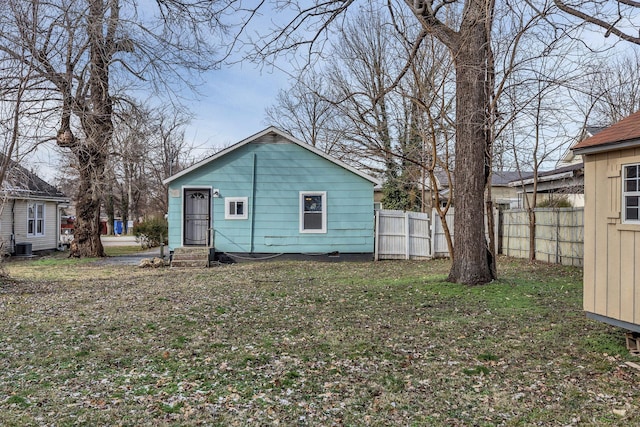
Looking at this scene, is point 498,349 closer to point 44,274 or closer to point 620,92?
point 44,274

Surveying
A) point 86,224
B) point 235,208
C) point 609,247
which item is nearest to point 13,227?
point 86,224

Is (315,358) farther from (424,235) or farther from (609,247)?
(424,235)

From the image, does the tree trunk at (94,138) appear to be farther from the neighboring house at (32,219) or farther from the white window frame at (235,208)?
the white window frame at (235,208)

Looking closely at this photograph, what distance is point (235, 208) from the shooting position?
15.5m

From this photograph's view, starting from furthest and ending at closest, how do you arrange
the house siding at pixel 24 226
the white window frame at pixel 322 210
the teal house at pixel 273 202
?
the house siding at pixel 24 226
the white window frame at pixel 322 210
the teal house at pixel 273 202

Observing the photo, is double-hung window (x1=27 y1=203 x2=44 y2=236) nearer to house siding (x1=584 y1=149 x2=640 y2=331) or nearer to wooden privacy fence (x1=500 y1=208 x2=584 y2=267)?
wooden privacy fence (x1=500 y1=208 x2=584 y2=267)

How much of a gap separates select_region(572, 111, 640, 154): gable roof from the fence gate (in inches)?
429

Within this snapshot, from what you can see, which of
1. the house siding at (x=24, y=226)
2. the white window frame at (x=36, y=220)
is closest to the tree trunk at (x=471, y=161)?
the house siding at (x=24, y=226)

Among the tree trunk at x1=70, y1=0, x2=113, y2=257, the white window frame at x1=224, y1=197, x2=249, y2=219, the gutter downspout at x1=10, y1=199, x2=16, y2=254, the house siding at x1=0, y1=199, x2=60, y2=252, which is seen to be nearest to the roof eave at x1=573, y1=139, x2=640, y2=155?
the tree trunk at x1=70, y1=0, x2=113, y2=257

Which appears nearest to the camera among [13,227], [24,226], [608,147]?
[608,147]

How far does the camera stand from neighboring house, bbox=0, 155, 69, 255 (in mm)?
18672

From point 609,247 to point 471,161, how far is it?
4.26 metres

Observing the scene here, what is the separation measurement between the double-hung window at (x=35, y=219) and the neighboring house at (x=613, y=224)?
869 inches

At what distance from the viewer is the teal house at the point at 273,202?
15.4 meters
